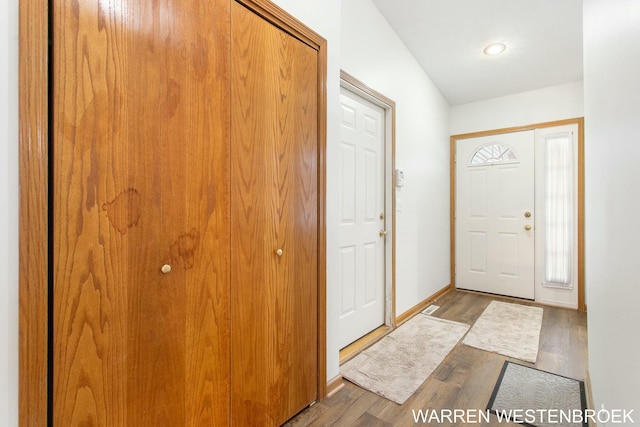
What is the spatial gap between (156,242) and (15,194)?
1.19 ft

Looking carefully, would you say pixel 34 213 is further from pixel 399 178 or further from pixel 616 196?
pixel 399 178

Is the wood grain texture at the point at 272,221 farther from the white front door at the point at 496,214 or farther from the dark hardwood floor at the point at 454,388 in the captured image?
the white front door at the point at 496,214

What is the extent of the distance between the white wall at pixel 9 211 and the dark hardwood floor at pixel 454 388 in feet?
4.00

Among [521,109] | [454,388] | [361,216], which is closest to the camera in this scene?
[454,388]

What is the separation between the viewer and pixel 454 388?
1.83 meters

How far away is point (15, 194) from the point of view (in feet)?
2.41

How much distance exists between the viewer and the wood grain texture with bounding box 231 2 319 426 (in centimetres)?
126

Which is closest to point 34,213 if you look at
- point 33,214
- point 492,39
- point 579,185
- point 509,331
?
point 33,214

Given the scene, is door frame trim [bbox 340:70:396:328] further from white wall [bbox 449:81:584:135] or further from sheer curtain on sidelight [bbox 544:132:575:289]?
sheer curtain on sidelight [bbox 544:132:575:289]

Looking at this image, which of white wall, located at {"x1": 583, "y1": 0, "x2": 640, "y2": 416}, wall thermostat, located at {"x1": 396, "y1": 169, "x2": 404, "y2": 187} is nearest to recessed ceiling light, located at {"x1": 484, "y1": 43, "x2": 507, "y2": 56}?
wall thermostat, located at {"x1": 396, "y1": 169, "x2": 404, "y2": 187}

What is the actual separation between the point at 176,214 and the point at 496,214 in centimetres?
401

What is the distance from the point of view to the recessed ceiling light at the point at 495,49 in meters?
2.83

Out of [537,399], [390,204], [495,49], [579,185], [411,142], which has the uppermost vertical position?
[495,49]

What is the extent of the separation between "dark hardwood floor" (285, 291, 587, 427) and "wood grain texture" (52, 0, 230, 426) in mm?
738
